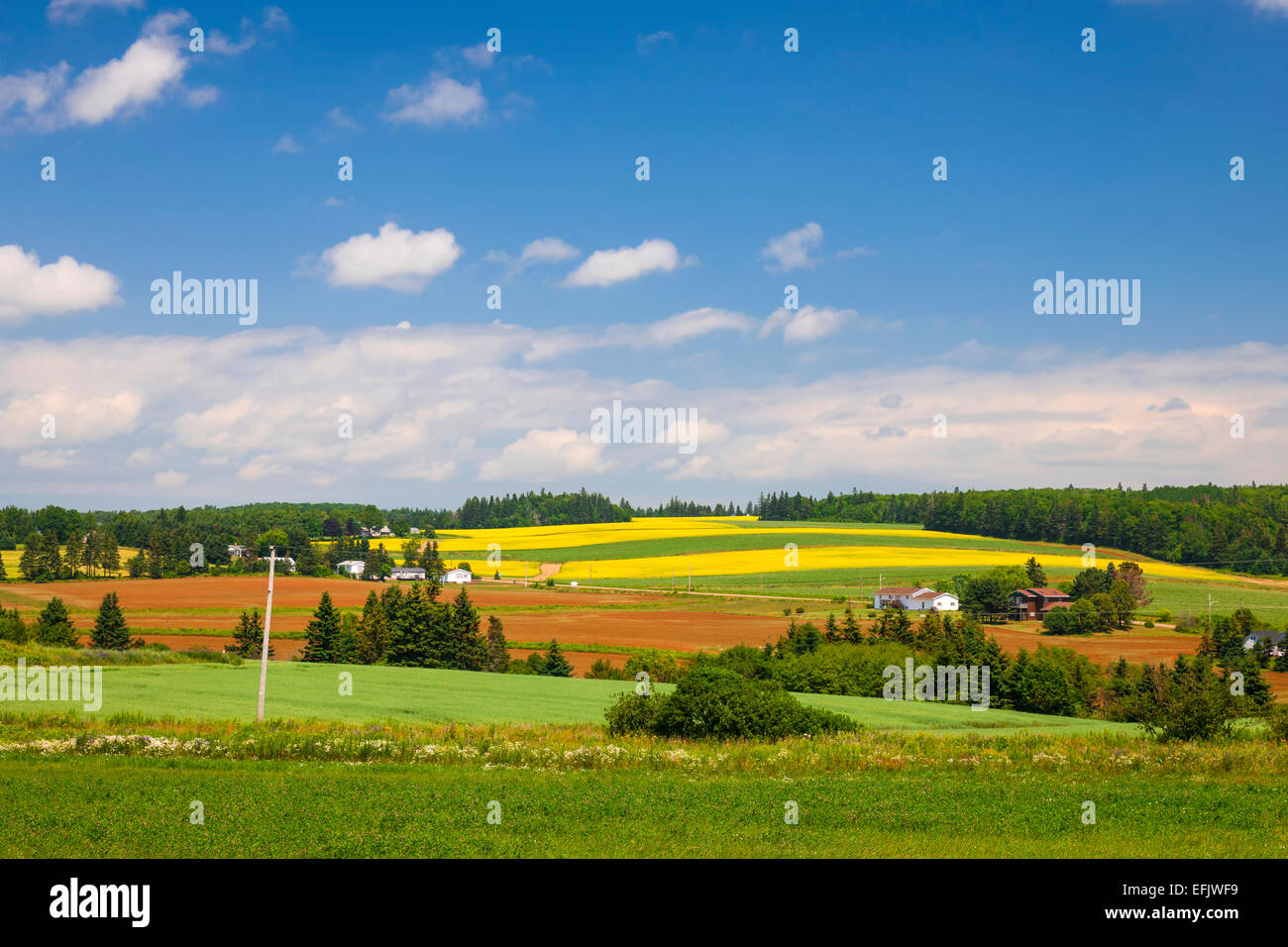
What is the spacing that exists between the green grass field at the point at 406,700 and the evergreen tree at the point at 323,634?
12.0 metres

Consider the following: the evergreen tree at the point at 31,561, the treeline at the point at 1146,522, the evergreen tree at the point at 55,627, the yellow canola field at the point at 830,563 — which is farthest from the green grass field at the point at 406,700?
the treeline at the point at 1146,522

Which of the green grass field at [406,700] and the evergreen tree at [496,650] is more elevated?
the green grass field at [406,700]

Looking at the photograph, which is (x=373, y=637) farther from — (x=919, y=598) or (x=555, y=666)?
(x=919, y=598)

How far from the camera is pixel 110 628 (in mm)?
70000

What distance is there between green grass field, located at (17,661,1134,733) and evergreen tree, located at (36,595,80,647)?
17.5 metres

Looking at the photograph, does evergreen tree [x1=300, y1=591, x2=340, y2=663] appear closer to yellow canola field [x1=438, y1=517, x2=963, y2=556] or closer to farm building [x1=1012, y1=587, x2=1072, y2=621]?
farm building [x1=1012, y1=587, x2=1072, y2=621]

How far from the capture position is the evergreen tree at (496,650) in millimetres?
70875

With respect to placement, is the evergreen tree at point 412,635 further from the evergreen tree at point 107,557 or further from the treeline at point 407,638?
the evergreen tree at point 107,557

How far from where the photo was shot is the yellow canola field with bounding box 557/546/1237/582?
403 ft

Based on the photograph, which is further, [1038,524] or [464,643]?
[1038,524]

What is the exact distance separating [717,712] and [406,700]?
18.4 metres

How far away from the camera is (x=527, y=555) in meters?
141

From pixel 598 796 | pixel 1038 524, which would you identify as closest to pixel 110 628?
pixel 598 796
